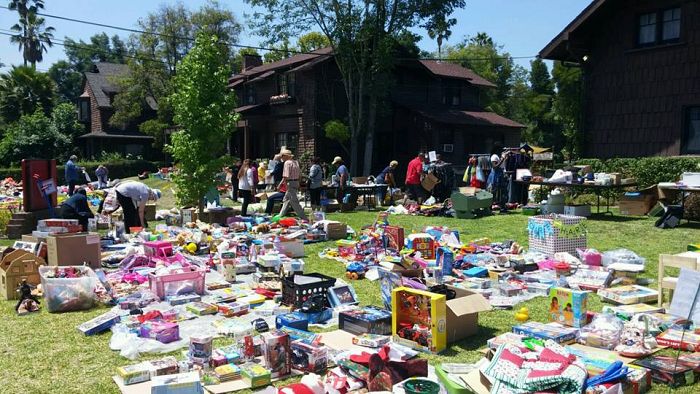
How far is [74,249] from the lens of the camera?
8656 mm

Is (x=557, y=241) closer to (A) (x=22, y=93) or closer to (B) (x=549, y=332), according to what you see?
(B) (x=549, y=332)

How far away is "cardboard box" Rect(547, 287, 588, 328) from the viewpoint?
5.89 meters

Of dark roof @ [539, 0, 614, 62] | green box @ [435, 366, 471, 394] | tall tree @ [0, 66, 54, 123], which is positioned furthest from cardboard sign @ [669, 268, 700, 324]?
tall tree @ [0, 66, 54, 123]

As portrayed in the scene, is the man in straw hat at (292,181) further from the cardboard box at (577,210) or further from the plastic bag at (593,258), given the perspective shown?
the plastic bag at (593,258)

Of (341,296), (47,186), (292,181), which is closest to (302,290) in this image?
(341,296)

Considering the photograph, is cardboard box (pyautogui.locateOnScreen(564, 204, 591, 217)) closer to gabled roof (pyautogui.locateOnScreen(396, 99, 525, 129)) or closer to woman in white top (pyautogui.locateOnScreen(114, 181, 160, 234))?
woman in white top (pyautogui.locateOnScreen(114, 181, 160, 234))

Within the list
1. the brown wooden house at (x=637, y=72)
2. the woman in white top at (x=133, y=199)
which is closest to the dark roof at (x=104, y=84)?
the woman in white top at (x=133, y=199)

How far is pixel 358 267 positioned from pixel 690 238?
7097 mm

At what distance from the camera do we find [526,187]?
17.5 m

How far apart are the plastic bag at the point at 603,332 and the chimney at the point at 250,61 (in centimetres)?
3293

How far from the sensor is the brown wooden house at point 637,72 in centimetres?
1634

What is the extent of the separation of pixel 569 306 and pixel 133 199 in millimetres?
9154

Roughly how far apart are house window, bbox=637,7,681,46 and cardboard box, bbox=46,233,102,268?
16.5 metres

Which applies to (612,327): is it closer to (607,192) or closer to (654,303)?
(654,303)
